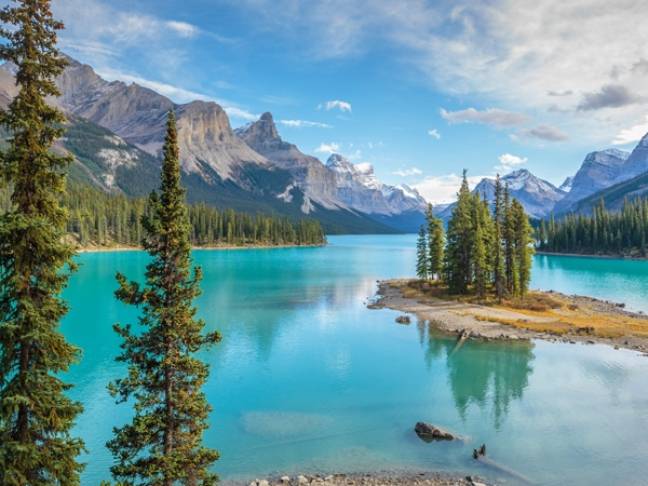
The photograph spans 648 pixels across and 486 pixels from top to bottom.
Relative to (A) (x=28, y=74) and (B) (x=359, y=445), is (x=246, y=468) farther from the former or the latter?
(A) (x=28, y=74)

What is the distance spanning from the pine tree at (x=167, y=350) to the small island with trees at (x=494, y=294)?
157 feet

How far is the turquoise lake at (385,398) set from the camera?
28.1 metres

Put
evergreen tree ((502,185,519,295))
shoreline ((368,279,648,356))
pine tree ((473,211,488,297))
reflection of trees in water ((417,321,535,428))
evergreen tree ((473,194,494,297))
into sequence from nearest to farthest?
reflection of trees in water ((417,321,535,428)), shoreline ((368,279,648,356)), pine tree ((473,211,488,297)), evergreen tree ((473,194,494,297)), evergreen tree ((502,185,519,295))

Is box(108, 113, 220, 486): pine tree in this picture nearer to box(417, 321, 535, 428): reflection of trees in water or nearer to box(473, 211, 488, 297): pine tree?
box(417, 321, 535, 428): reflection of trees in water

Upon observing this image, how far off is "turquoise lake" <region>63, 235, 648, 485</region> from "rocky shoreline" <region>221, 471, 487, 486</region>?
103 cm

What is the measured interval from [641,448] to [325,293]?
2799 inches

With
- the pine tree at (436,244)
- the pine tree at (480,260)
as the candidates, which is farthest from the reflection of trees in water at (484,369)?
the pine tree at (436,244)

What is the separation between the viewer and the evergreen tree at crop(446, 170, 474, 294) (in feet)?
281

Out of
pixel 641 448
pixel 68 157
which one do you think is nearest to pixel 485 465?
pixel 641 448

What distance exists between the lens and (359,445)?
30.0 meters

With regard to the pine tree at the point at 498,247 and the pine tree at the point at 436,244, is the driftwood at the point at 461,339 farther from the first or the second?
the pine tree at the point at 436,244

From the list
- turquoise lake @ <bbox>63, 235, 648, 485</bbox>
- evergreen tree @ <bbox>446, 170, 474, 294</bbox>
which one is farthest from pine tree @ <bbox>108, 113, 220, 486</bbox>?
evergreen tree @ <bbox>446, 170, 474, 294</bbox>

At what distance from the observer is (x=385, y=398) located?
129 ft

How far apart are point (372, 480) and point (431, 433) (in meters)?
7.54
